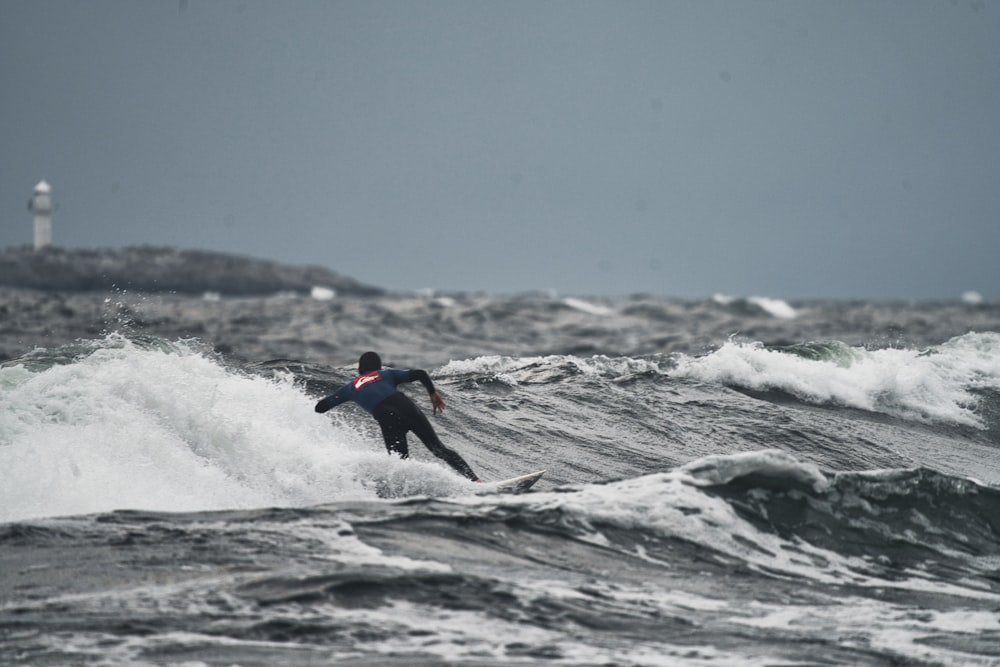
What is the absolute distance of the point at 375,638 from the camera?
7238 mm

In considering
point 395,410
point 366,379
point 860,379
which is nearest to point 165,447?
point 366,379

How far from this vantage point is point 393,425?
12.5m

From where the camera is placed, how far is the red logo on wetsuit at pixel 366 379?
12609 millimetres

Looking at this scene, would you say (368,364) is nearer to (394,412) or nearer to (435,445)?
(394,412)

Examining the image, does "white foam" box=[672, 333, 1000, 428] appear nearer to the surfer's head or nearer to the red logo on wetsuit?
the surfer's head

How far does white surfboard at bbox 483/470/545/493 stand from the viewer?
453 inches

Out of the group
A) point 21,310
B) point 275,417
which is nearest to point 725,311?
point 21,310

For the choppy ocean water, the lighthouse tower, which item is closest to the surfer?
the choppy ocean water

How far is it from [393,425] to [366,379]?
61 centimetres

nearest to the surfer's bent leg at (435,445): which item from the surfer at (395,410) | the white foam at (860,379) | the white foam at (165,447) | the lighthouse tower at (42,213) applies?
the surfer at (395,410)

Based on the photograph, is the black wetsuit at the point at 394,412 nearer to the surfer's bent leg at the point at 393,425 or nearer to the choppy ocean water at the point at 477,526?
the surfer's bent leg at the point at 393,425

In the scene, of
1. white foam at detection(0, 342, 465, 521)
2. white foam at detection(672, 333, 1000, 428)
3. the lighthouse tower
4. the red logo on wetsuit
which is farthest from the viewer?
the lighthouse tower

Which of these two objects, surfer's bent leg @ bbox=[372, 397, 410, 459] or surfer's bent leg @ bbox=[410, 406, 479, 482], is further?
surfer's bent leg @ bbox=[372, 397, 410, 459]

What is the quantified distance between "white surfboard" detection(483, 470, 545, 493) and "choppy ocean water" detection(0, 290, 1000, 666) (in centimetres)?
35
